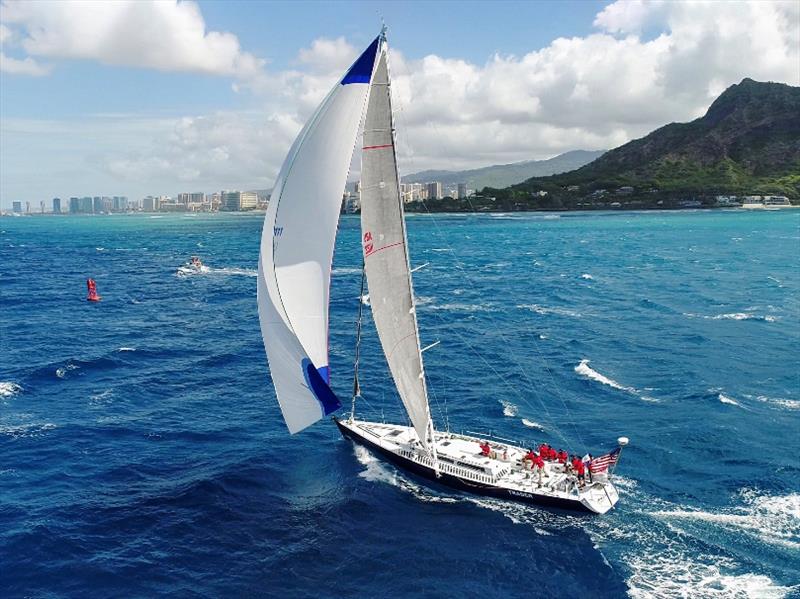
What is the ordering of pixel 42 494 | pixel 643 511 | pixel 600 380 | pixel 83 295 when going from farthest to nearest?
pixel 83 295
pixel 600 380
pixel 42 494
pixel 643 511

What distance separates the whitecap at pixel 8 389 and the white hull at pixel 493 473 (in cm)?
2909

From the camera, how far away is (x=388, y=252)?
3306 cm

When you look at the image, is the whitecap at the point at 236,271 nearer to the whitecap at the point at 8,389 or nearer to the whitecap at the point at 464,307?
the whitecap at the point at 464,307

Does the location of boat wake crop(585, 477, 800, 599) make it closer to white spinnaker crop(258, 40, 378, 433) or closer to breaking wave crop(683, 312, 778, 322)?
white spinnaker crop(258, 40, 378, 433)

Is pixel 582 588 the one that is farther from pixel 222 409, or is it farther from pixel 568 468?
pixel 222 409

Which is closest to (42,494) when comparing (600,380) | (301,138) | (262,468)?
(262,468)

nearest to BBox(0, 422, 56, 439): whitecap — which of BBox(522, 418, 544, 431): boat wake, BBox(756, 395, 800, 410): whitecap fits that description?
BBox(522, 418, 544, 431): boat wake

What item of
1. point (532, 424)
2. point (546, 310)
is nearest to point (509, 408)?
point (532, 424)

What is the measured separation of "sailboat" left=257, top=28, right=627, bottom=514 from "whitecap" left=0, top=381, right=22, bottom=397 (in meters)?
28.7

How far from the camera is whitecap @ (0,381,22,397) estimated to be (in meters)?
49.9

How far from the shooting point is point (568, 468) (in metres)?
33.4

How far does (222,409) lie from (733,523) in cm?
3264

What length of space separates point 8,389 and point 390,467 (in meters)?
32.1

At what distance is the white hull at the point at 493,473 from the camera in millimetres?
32188
